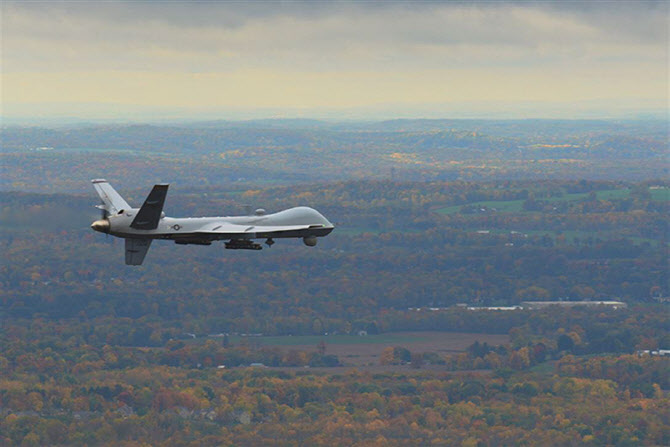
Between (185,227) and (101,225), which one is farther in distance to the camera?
(185,227)

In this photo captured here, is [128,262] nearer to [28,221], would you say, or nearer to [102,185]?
[102,185]

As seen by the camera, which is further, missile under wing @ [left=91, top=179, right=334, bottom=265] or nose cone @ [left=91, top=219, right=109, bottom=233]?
missile under wing @ [left=91, top=179, right=334, bottom=265]

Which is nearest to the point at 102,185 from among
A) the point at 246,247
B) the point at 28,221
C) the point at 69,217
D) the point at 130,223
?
the point at 130,223

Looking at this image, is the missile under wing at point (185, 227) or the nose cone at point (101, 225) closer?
the nose cone at point (101, 225)

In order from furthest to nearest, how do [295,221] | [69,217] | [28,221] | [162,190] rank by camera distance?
1. [28,221]
2. [69,217]
3. [295,221]
4. [162,190]

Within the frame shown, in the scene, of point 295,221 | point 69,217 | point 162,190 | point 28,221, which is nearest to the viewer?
point 162,190

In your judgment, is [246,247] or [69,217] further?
[69,217]

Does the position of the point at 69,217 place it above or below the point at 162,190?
below

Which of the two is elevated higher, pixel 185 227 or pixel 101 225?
pixel 101 225
